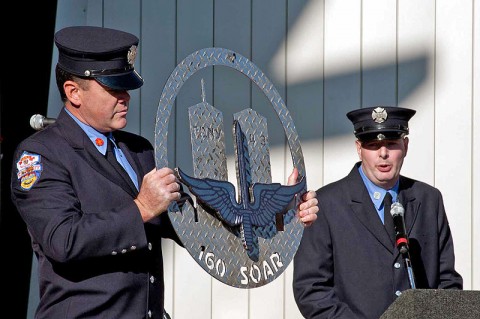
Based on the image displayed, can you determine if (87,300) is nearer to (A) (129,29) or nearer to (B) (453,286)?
(B) (453,286)

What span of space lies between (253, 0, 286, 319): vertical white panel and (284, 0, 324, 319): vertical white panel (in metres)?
0.04

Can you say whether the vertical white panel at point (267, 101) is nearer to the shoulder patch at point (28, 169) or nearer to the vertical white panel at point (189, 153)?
the vertical white panel at point (189, 153)

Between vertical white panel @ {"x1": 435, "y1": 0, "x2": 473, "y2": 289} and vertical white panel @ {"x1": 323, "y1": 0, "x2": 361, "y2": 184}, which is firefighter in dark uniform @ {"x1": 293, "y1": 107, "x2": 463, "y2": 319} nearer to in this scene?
vertical white panel @ {"x1": 435, "y1": 0, "x2": 473, "y2": 289}

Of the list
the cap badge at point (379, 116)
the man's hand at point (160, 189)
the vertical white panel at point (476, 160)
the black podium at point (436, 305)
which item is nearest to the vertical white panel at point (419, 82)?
the vertical white panel at point (476, 160)

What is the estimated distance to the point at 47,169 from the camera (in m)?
3.48

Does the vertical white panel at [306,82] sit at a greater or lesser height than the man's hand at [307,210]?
greater

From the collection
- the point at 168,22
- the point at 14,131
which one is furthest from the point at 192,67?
the point at 14,131

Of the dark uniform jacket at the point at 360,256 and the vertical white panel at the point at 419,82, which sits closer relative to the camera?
the dark uniform jacket at the point at 360,256

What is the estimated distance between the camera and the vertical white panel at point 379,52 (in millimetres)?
5656

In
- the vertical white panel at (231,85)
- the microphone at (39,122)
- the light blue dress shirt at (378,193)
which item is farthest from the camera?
the vertical white panel at (231,85)

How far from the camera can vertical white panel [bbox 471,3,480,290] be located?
5.44 m

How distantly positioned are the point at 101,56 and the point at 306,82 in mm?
2378

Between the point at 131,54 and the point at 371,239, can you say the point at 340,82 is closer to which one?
the point at 371,239

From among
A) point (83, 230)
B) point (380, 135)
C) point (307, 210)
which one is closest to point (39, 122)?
point (83, 230)
